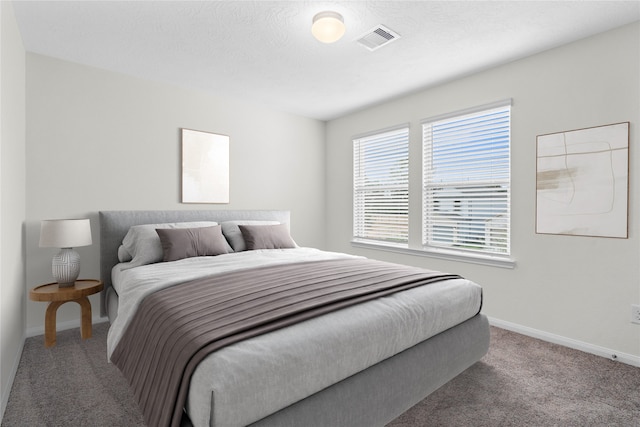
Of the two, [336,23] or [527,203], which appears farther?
[527,203]

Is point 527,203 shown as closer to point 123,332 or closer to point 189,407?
point 189,407

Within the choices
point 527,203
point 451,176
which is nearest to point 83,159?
point 451,176

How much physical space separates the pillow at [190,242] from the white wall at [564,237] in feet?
7.95

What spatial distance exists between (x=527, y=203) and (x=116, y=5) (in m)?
3.61

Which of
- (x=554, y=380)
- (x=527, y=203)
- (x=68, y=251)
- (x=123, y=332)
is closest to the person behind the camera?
(x=123, y=332)

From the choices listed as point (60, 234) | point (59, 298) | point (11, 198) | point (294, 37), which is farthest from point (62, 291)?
point (294, 37)

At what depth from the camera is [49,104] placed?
2922mm

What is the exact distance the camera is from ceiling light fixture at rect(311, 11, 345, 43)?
2.19 m

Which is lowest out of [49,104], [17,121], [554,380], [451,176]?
[554,380]

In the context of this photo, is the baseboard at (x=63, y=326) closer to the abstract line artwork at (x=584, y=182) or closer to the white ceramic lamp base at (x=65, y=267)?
the white ceramic lamp base at (x=65, y=267)

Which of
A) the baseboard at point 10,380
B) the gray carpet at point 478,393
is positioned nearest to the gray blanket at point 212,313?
the gray carpet at point 478,393

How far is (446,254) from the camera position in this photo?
3547 mm

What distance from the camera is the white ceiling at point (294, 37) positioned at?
7.23 feet

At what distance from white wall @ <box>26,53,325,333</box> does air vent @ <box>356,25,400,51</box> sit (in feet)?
6.84
